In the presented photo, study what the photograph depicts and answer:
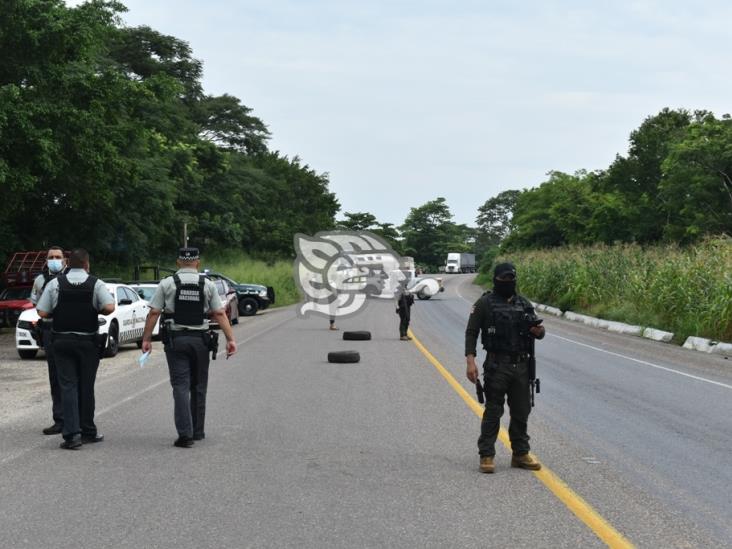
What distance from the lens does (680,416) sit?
10531 millimetres

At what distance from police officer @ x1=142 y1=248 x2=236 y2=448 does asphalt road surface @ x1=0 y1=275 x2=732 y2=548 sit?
0.33 metres

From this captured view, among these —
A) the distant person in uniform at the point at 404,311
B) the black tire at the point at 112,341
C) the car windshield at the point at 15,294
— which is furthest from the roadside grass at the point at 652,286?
the car windshield at the point at 15,294

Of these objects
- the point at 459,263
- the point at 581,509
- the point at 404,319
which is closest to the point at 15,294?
the point at 404,319

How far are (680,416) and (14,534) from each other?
25.3 feet

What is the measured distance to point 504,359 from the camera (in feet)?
24.2

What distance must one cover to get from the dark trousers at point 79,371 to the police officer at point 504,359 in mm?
3915

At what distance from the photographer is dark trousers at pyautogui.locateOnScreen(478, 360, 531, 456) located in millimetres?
7344

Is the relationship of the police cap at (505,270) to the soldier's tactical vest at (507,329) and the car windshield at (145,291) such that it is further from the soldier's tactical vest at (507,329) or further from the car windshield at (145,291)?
the car windshield at (145,291)

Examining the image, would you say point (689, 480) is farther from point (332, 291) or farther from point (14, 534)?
point (332, 291)

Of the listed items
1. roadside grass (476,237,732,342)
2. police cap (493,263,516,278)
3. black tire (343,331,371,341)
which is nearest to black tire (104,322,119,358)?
black tire (343,331,371,341)

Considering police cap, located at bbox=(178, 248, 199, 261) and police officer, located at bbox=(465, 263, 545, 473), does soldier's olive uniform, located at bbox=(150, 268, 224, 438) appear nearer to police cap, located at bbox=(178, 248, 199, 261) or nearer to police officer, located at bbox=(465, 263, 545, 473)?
police cap, located at bbox=(178, 248, 199, 261)

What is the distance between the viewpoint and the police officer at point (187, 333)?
8.56 m

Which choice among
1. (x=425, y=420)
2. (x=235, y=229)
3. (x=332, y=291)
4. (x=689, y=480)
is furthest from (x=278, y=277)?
(x=689, y=480)

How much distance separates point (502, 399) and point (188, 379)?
10.2ft
